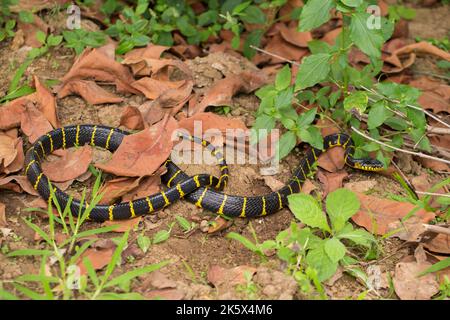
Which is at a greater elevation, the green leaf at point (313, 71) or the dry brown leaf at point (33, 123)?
the green leaf at point (313, 71)

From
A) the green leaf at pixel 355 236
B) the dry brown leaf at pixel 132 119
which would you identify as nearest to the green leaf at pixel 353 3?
the green leaf at pixel 355 236

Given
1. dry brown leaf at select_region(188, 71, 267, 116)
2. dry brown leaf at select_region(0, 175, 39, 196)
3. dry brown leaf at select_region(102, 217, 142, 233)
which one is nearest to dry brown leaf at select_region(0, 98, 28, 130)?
dry brown leaf at select_region(0, 175, 39, 196)

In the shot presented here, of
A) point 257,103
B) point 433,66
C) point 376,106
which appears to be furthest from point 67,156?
point 433,66

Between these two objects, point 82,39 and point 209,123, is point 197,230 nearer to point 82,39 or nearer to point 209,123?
point 209,123

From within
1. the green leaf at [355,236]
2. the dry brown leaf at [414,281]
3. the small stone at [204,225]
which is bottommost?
the dry brown leaf at [414,281]

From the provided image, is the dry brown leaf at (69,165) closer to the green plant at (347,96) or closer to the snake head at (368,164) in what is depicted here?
the green plant at (347,96)
